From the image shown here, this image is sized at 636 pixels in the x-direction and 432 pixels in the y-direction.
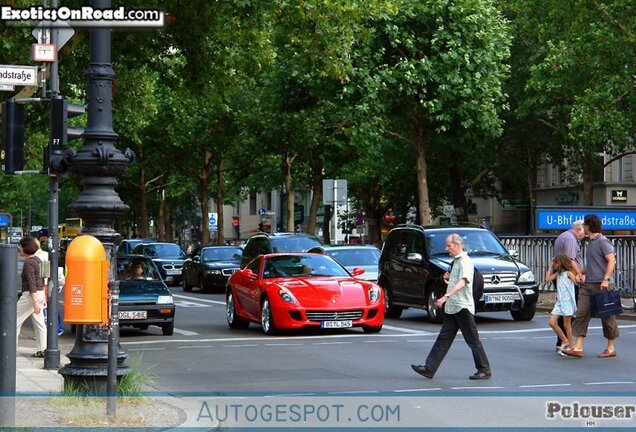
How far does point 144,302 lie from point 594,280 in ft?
26.4

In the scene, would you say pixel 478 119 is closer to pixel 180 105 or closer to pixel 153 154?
pixel 180 105

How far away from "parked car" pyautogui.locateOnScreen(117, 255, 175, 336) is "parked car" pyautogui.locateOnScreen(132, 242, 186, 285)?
2414cm

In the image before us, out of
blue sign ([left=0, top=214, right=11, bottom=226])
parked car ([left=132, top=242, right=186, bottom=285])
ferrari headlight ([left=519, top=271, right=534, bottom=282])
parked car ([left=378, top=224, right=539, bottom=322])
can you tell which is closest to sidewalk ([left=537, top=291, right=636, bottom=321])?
parked car ([left=378, top=224, right=539, bottom=322])

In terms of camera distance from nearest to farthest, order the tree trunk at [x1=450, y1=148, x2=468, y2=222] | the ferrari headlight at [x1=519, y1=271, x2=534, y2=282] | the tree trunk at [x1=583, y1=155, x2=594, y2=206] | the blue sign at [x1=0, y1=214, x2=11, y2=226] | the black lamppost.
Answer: the black lamppost → the ferrari headlight at [x1=519, y1=271, x2=534, y2=282] → the tree trunk at [x1=583, y1=155, x2=594, y2=206] → the tree trunk at [x1=450, y1=148, x2=468, y2=222] → the blue sign at [x1=0, y1=214, x2=11, y2=226]

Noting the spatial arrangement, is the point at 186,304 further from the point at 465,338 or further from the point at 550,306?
the point at 465,338

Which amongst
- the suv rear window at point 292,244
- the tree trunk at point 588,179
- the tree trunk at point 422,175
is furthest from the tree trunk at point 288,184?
the suv rear window at point 292,244

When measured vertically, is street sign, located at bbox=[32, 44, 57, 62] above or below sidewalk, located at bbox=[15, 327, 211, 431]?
above

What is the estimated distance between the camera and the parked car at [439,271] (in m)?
23.0

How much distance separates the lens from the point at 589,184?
174 ft

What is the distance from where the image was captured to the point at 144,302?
21.2 m

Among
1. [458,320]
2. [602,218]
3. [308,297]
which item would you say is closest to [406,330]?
[308,297]

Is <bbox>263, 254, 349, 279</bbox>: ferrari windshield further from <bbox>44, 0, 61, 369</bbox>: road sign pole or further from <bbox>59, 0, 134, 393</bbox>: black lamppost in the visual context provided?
<bbox>59, 0, 134, 393</bbox>: black lamppost

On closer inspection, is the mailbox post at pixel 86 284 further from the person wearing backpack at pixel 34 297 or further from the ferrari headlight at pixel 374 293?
the ferrari headlight at pixel 374 293

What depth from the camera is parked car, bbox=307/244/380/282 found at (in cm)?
2994
